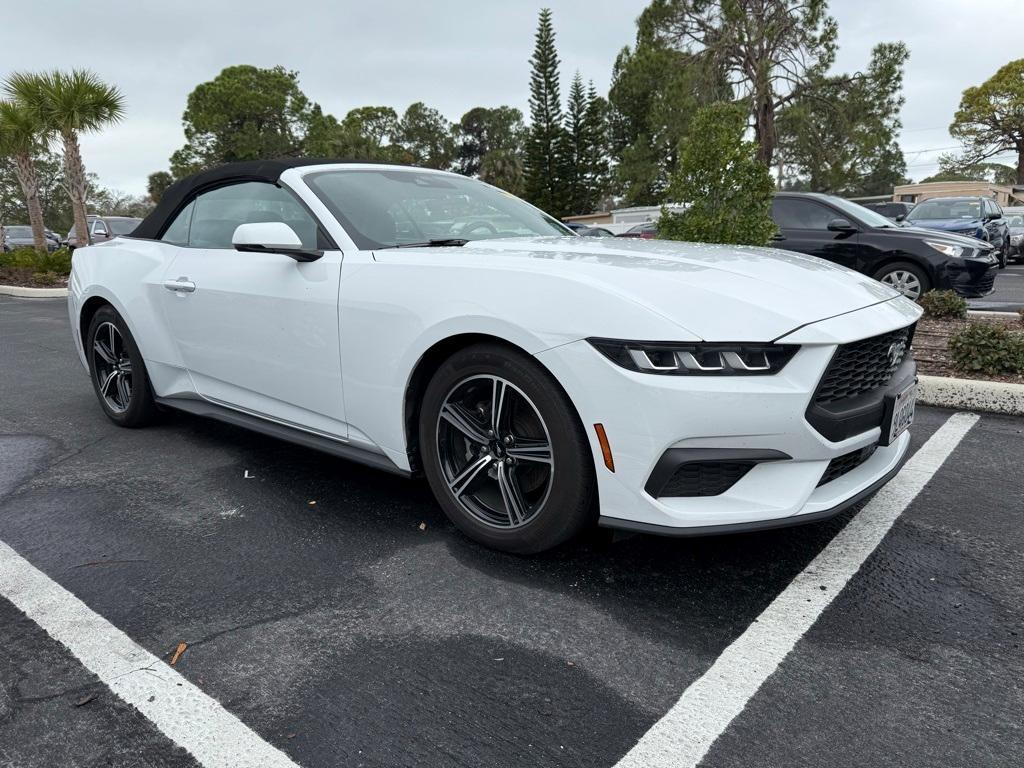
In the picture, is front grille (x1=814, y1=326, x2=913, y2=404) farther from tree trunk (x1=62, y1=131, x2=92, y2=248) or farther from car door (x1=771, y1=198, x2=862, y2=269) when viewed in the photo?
tree trunk (x1=62, y1=131, x2=92, y2=248)

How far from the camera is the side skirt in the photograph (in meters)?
3.02

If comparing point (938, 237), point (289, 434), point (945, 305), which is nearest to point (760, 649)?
point (289, 434)

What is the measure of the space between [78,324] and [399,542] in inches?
120

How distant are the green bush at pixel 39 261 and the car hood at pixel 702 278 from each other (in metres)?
18.4

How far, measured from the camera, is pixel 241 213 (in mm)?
3693

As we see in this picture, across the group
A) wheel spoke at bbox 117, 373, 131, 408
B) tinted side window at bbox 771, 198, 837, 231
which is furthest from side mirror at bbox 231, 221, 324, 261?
tinted side window at bbox 771, 198, 837, 231

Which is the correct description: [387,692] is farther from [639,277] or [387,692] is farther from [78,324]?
[78,324]

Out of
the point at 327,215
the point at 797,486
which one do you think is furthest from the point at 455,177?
the point at 797,486

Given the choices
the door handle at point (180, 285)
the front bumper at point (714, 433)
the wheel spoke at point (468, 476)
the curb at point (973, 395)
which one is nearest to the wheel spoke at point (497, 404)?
the wheel spoke at point (468, 476)

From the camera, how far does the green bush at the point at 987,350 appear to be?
494 centimetres

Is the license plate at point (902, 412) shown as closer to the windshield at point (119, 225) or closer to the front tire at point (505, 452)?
the front tire at point (505, 452)

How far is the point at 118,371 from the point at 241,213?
1.50 metres

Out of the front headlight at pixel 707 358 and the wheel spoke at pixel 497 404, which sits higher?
the front headlight at pixel 707 358

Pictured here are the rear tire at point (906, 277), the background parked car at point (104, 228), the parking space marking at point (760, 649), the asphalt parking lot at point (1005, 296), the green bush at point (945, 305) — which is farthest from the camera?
the background parked car at point (104, 228)
